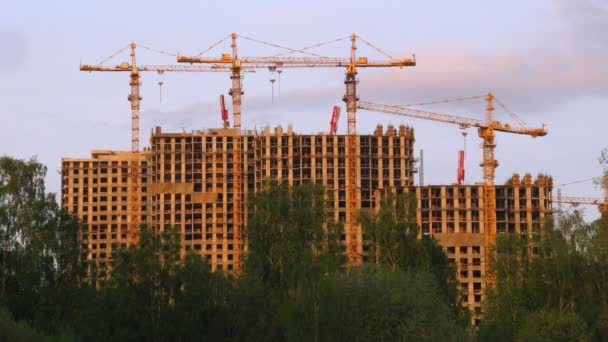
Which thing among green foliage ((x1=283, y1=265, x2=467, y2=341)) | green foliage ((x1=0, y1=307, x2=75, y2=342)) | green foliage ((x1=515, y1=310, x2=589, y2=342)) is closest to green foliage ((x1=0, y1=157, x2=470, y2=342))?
green foliage ((x1=283, y1=265, x2=467, y2=341))

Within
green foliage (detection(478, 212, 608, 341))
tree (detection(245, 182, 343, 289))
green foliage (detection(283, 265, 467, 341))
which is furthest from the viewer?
tree (detection(245, 182, 343, 289))

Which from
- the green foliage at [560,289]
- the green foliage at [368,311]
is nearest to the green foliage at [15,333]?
the green foliage at [368,311]

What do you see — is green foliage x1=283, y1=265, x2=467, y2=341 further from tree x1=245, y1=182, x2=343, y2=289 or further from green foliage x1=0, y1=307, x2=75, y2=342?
green foliage x1=0, y1=307, x2=75, y2=342

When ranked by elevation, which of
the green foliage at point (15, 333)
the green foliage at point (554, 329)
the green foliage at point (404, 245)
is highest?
the green foliage at point (404, 245)

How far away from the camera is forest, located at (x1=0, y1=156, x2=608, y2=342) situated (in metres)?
101

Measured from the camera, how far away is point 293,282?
119 metres

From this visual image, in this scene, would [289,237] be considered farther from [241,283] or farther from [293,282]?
[241,283]

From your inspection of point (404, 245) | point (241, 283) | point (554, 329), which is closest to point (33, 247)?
point (241, 283)

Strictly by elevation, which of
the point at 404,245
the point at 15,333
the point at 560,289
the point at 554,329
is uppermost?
the point at 404,245

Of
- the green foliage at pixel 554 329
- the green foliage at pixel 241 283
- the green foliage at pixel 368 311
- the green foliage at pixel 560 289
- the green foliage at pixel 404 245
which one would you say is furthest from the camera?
the green foliage at pixel 404 245

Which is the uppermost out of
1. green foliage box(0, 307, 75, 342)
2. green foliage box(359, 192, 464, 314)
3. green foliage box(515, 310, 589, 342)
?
green foliage box(359, 192, 464, 314)

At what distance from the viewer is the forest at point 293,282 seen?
10144 centimetres

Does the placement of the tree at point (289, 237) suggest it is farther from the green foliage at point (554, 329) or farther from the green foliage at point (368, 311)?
the green foliage at point (554, 329)

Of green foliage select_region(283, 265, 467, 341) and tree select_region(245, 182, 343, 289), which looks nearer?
green foliage select_region(283, 265, 467, 341)
